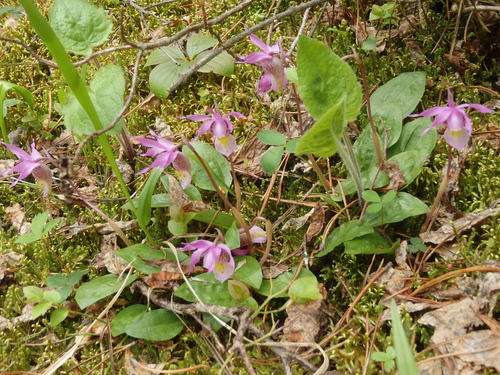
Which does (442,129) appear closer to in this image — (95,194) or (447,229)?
(447,229)

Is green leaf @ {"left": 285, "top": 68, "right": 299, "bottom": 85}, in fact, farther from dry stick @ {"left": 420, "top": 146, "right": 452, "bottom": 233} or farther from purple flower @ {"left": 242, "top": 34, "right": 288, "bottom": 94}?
dry stick @ {"left": 420, "top": 146, "right": 452, "bottom": 233}

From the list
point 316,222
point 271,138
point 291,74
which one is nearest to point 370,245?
point 316,222

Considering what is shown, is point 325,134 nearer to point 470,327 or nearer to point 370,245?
point 370,245

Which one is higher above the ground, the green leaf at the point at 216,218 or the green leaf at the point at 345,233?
the green leaf at the point at 216,218

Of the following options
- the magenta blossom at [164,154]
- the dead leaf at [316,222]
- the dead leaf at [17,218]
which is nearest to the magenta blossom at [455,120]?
the dead leaf at [316,222]

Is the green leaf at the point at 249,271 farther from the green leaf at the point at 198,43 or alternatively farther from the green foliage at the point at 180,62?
the green leaf at the point at 198,43

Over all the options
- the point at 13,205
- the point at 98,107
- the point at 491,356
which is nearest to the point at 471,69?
the point at 491,356
